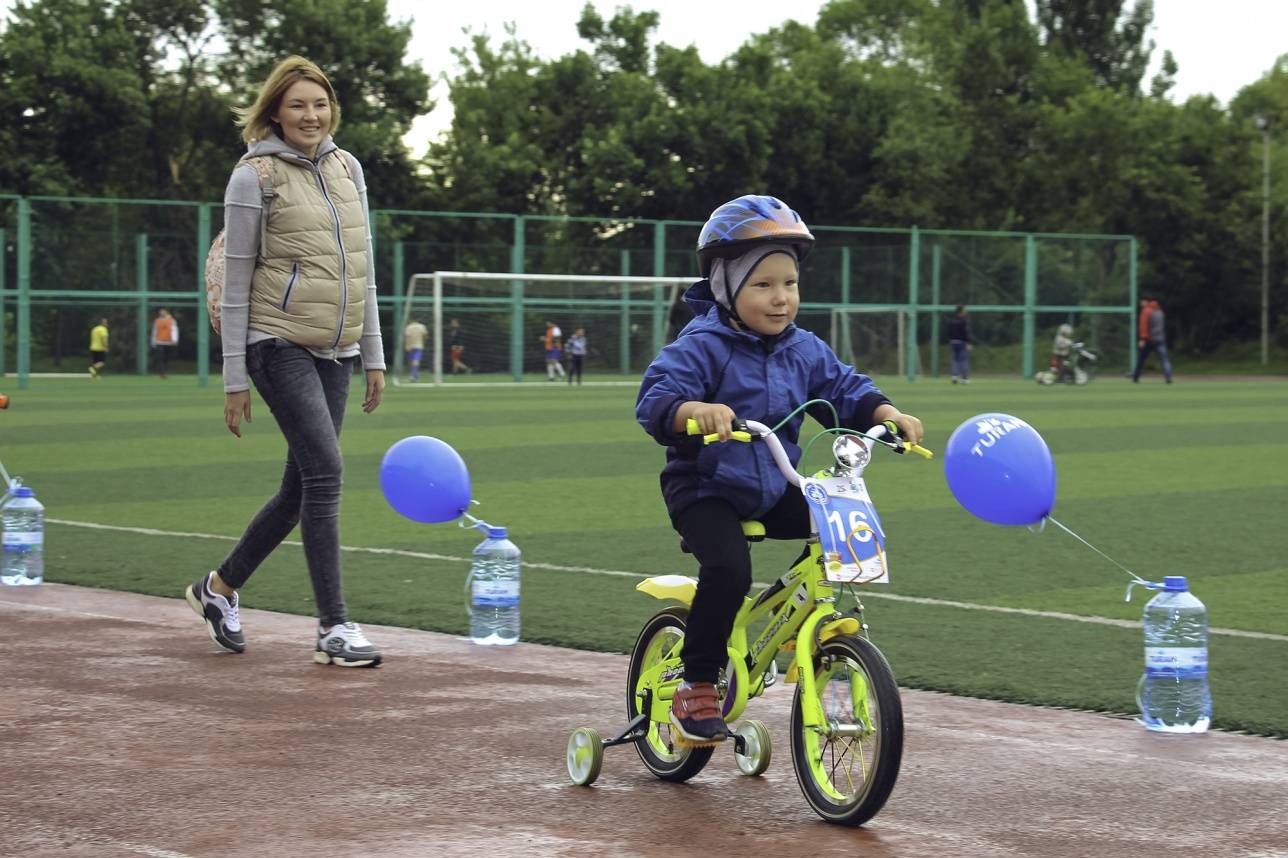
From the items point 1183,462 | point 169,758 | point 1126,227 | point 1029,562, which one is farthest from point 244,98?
point 169,758

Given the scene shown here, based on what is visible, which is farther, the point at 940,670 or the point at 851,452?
the point at 940,670

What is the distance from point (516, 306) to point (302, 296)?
34434 millimetres

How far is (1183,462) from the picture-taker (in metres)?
18.0

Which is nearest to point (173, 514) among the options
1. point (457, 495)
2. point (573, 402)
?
point (457, 495)

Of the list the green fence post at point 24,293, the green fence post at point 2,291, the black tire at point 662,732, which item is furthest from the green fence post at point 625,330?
the black tire at point 662,732

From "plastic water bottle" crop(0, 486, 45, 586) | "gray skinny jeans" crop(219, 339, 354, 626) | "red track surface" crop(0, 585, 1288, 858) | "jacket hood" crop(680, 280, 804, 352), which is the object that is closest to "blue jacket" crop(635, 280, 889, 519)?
"jacket hood" crop(680, 280, 804, 352)

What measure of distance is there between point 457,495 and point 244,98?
172 ft

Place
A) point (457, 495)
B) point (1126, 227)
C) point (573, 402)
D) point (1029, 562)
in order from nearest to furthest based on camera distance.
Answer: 1. point (457, 495)
2. point (1029, 562)
3. point (573, 402)
4. point (1126, 227)

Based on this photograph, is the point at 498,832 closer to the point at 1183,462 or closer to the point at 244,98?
the point at 1183,462

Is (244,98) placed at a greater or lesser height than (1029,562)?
greater

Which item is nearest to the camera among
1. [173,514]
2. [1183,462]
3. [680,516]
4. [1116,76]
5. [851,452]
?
[851,452]

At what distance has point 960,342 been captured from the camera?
43.1 m

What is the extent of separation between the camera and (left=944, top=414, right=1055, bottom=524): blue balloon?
571 cm

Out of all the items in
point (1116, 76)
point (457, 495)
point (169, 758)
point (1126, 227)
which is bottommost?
point (169, 758)
